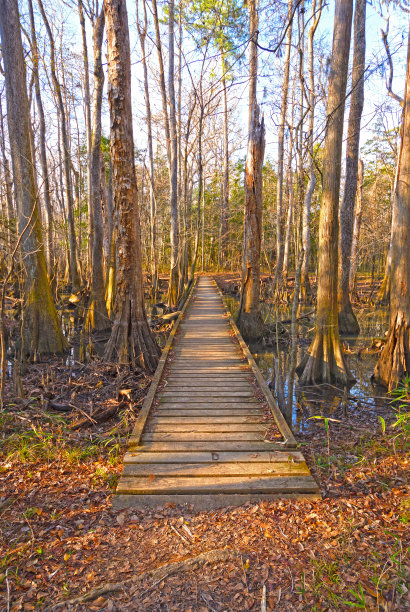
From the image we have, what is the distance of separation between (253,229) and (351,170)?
4109 millimetres

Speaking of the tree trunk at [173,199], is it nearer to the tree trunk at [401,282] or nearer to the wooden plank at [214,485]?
the tree trunk at [401,282]

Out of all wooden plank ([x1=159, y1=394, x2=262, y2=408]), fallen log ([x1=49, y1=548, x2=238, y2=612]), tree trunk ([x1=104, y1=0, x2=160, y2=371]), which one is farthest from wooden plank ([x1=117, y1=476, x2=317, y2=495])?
tree trunk ([x1=104, y1=0, x2=160, y2=371])

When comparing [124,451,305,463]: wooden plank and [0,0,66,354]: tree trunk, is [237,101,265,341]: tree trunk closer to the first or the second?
[0,0,66,354]: tree trunk

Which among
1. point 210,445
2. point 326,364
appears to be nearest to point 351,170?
point 326,364

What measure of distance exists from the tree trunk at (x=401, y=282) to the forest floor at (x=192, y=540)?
7.80 ft

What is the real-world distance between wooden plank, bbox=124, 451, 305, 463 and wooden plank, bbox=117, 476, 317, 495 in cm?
24

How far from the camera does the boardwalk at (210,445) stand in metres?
3.07

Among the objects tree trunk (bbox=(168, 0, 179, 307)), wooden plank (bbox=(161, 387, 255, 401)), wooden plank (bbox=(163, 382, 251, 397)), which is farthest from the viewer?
tree trunk (bbox=(168, 0, 179, 307))

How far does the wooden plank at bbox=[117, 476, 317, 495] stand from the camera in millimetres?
3064

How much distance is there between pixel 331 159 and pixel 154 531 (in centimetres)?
615

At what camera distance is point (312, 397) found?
20.8ft

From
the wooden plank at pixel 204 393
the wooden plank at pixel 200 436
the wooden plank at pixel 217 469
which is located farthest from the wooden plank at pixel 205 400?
the wooden plank at pixel 217 469

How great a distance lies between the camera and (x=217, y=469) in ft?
10.8

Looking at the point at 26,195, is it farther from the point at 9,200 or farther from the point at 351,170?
the point at 9,200
